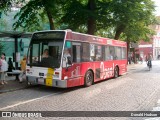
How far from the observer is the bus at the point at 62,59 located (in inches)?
456

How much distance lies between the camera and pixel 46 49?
39.8 feet

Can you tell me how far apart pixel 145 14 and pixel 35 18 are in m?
9.59

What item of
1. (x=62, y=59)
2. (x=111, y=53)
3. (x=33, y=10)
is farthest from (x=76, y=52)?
(x=33, y=10)

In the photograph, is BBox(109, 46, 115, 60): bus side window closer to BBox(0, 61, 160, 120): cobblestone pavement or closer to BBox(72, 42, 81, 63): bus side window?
BBox(72, 42, 81, 63): bus side window

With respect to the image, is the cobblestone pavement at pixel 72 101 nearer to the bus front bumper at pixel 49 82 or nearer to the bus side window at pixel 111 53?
the bus front bumper at pixel 49 82

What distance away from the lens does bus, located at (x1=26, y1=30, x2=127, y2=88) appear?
38.0ft

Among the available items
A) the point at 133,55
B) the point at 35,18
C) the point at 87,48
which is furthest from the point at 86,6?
the point at 133,55

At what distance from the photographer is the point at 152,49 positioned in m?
85.4

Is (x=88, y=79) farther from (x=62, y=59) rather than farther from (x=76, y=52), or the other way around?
(x=62, y=59)

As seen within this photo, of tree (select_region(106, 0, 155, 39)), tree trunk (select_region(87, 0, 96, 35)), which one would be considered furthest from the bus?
tree trunk (select_region(87, 0, 96, 35))

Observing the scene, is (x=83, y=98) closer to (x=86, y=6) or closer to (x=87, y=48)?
(x=87, y=48)

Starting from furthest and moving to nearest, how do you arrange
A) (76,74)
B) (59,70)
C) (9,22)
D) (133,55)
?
1. (133,55)
2. (9,22)
3. (76,74)
4. (59,70)

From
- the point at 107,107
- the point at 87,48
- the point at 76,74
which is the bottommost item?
the point at 107,107

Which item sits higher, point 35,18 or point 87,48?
point 35,18
